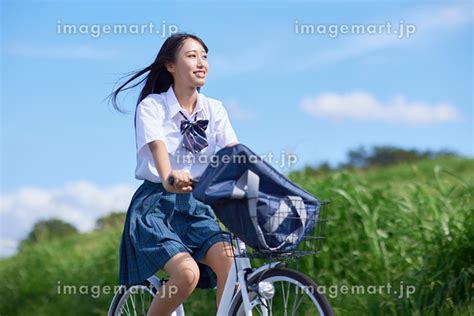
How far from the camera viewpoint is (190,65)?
13.3ft

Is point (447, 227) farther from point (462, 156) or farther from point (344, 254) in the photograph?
point (462, 156)

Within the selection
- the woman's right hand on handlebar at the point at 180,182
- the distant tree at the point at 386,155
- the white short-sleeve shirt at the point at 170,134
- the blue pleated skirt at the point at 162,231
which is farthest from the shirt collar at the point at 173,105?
the distant tree at the point at 386,155

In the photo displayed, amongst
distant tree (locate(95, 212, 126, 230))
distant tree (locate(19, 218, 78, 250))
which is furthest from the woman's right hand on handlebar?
distant tree (locate(19, 218, 78, 250))

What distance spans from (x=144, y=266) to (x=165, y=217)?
27 centimetres

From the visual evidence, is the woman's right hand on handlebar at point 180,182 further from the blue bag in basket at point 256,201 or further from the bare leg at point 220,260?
the bare leg at point 220,260

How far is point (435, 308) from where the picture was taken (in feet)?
16.7

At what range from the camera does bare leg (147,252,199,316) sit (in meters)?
3.75

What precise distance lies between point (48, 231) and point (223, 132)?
7.80 metres

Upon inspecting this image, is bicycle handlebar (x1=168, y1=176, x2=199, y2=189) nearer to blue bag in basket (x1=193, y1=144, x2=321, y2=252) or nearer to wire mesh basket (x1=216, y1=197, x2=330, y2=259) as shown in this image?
blue bag in basket (x1=193, y1=144, x2=321, y2=252)

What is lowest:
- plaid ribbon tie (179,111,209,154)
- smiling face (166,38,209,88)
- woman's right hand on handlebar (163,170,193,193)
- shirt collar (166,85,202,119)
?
woman's right hand on handlebar (163,170,193,193)

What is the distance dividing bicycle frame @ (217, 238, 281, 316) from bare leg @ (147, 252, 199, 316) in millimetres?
184

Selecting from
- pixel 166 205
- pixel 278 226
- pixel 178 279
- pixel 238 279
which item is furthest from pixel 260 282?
pixel 166 205

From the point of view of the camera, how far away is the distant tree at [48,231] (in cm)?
1086

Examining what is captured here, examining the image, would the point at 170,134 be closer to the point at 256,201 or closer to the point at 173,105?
the point at 173,105
